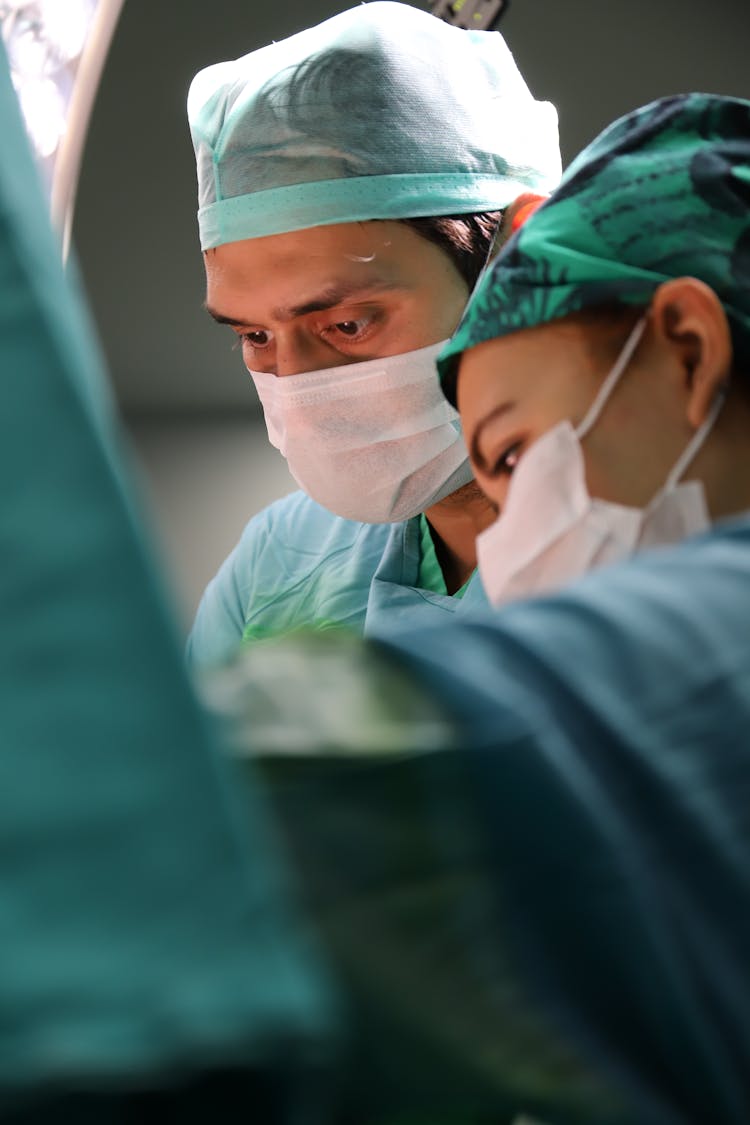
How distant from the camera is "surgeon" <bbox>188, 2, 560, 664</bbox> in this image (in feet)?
5.25

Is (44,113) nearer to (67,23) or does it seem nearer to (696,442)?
(67,23)

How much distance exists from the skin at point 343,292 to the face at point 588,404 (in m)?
0.55

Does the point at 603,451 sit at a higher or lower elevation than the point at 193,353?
higher

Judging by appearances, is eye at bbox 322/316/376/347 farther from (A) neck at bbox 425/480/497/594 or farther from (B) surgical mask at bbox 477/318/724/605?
(B) surgical mask at bbox 477/318/724/605

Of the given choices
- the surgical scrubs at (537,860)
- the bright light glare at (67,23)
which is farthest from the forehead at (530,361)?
the bright light glare at (67,23)

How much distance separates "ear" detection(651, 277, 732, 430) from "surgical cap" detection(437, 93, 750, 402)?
0.05 feet

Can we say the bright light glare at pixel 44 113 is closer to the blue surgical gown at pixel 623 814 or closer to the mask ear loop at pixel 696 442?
the mask ear loop at pixel 696 442

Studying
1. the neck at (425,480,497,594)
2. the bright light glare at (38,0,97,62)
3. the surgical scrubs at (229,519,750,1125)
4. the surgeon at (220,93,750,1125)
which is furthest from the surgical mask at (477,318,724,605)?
the bright light glare at (38,0,97,62)

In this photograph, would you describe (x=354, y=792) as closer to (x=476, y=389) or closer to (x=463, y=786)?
(x=463, y=786)

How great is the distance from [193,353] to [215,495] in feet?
1.83

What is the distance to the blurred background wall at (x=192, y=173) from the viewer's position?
103 inches

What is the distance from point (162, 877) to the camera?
0.98 feet

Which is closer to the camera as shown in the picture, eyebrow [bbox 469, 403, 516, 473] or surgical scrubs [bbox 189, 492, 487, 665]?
eyebrow [bbox 469, 403, 516, 473]

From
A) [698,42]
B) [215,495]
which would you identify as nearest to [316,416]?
[698,42]
